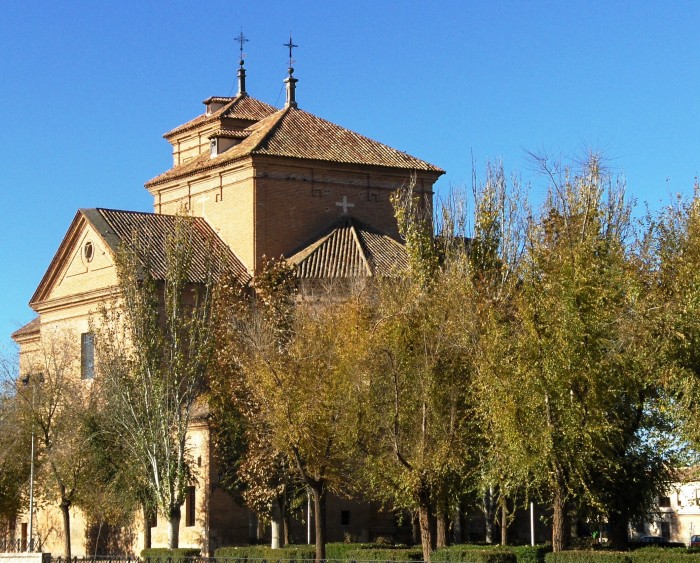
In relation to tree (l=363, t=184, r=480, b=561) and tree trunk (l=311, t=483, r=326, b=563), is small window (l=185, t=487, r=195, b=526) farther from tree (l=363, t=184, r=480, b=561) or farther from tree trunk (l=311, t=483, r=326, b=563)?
tree (l=363, t=184, r=480, b=561)

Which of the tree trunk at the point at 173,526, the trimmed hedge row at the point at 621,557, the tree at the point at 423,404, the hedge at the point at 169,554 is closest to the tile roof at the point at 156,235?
the tree trunk at the point at 173,526

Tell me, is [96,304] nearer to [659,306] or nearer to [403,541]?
[403,541]

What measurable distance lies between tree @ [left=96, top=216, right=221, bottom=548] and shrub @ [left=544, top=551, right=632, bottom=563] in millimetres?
14425

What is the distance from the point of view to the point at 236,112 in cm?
5747

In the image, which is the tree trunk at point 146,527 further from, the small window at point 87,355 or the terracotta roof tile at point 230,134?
the terracotta roof tile at point 230,134

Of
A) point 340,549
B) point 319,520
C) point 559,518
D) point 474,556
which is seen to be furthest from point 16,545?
point 559,518

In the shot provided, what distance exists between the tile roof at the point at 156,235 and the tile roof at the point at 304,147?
292cm

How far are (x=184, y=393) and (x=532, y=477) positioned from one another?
13451 millimetres

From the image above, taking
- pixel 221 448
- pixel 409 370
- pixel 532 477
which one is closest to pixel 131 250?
pixel 221 448

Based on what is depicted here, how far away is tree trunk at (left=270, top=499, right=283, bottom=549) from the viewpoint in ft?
131

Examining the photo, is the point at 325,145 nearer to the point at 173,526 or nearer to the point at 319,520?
the point at 173,526

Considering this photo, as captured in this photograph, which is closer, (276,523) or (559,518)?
(559,518)

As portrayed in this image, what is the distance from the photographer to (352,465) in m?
35.8

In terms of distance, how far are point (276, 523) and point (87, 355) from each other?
1301cm
